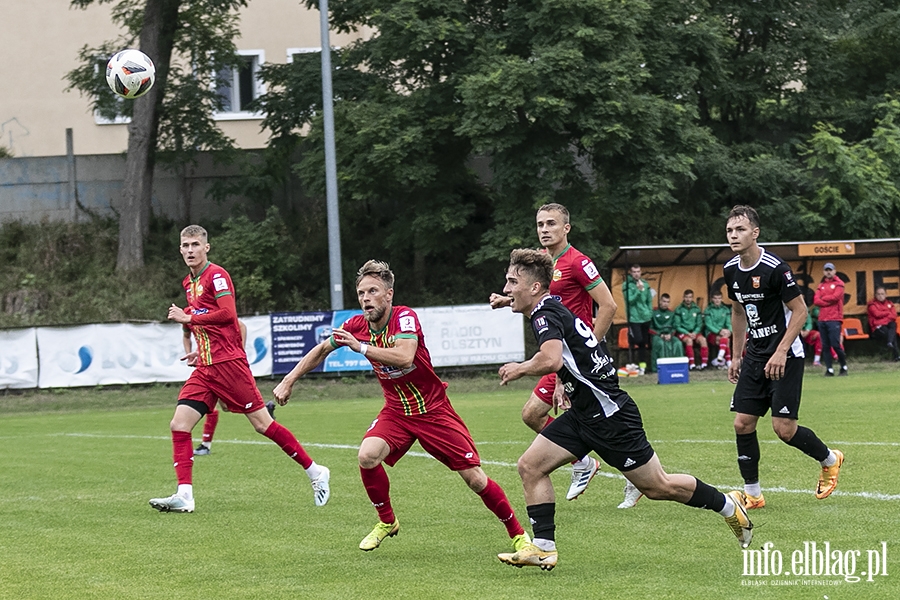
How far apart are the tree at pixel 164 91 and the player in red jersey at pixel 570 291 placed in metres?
20.6

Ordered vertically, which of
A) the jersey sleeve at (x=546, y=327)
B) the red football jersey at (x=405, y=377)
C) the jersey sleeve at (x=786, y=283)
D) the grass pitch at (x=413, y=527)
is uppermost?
the jersey sleeve at (x=786, y=283)

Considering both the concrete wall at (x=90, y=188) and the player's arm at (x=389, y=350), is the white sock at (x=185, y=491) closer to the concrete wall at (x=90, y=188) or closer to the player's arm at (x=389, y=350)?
the player's arm at (x=389, y=350)

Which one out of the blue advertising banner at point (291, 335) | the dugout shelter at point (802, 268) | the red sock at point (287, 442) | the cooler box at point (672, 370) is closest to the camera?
the red sock at point (287, 442)

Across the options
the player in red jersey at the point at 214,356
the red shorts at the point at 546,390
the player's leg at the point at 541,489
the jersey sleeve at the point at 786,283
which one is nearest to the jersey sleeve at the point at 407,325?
the player's leg at the point at 541,489

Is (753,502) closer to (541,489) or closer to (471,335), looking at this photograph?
(541,489)

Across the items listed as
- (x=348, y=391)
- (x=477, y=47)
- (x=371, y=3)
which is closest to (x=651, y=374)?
(x=348, y=391)

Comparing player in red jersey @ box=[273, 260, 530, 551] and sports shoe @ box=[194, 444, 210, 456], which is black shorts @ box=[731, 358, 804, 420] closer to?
player in red jersey @ box=[273, 260, 530, 551]

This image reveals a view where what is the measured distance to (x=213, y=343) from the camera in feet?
31.5

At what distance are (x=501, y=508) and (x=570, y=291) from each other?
249cm

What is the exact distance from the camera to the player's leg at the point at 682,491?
19.8 feet

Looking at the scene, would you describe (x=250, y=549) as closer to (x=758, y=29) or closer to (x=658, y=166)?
(x=658, y=166)

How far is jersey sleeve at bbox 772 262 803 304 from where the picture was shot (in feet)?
26.2

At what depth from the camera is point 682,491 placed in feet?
20.0

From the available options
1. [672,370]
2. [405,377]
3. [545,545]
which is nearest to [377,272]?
[405,377]
